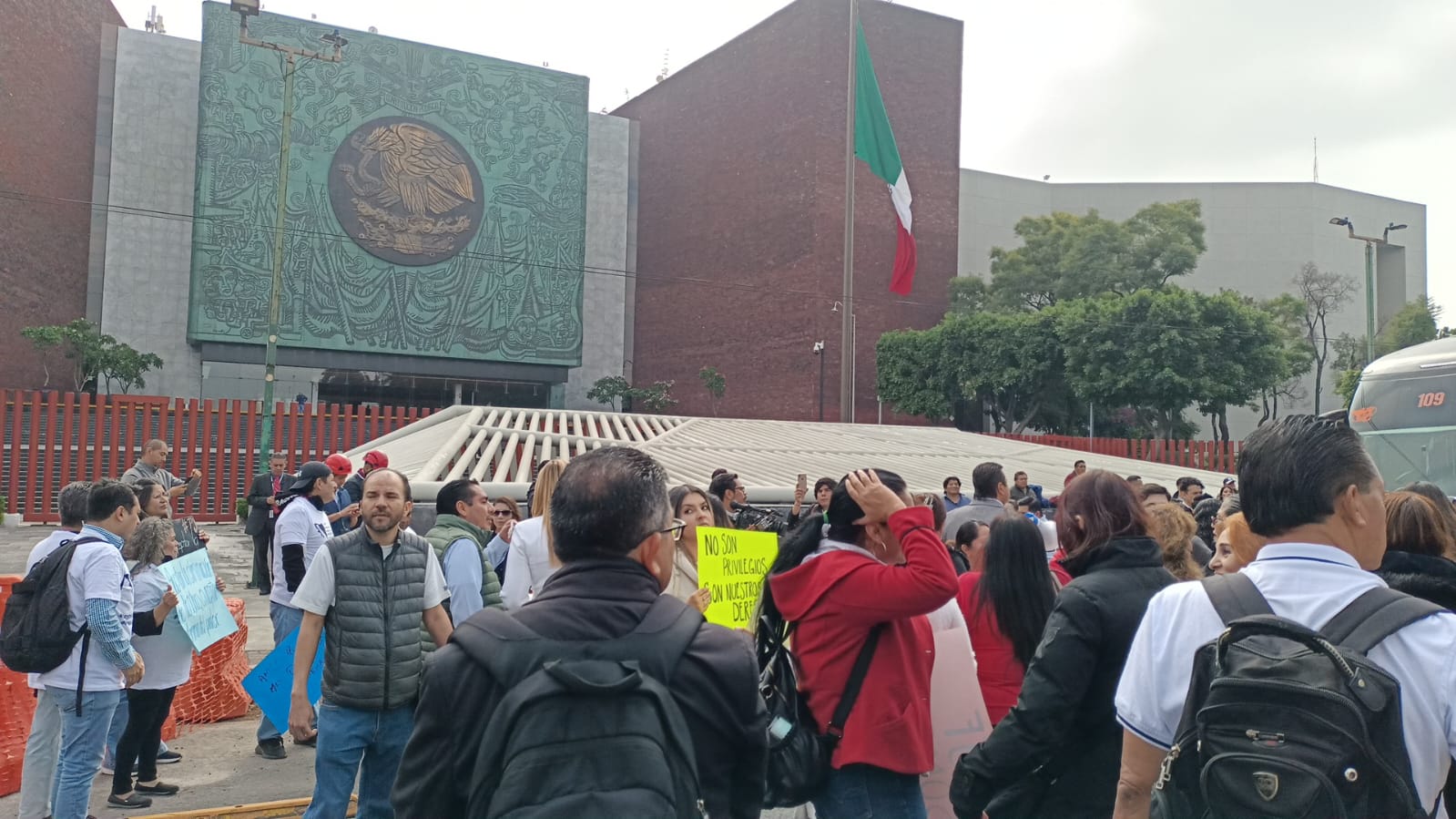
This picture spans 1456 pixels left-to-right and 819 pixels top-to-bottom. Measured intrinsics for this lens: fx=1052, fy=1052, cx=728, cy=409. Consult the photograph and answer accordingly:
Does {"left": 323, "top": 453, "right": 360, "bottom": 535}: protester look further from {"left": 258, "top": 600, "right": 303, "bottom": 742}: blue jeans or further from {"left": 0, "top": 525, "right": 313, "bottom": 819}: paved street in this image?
{"left": 0, "top": 525, "right": 313, "bottom": 819}: paved street

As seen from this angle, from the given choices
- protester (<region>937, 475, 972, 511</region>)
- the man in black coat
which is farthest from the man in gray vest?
the man in black coat

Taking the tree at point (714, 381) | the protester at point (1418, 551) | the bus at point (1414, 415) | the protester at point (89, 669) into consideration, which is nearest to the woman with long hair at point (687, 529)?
the protester at point (89, 669)

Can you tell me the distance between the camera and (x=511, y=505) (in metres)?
7.04

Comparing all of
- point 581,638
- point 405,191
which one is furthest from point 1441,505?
point 405,191

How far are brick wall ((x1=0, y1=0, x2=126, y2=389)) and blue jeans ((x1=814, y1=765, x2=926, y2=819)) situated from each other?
35773 millimetres

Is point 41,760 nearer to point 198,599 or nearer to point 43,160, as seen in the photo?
point 198,599

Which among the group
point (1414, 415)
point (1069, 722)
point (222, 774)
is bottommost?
point (222, 774)

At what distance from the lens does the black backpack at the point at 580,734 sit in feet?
6.02

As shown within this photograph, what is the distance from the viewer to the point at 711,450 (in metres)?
14.1

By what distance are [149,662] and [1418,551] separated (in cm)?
565

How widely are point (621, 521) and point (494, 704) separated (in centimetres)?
43

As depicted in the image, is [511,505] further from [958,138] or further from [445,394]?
[958,138]

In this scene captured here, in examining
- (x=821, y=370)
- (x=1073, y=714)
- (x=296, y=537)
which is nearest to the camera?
(x=1073, y=714)

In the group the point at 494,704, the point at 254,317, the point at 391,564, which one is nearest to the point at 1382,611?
the point at 494,704
